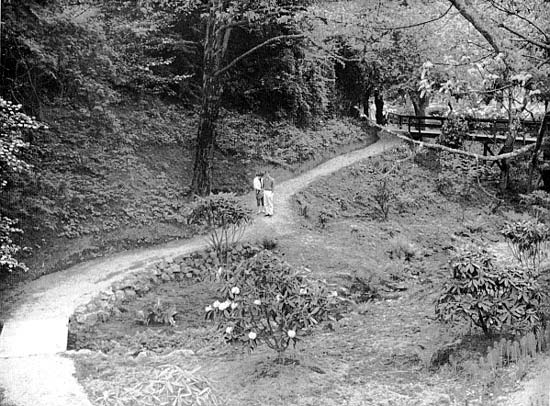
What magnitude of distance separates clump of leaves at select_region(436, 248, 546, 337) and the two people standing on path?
7587 millimetres

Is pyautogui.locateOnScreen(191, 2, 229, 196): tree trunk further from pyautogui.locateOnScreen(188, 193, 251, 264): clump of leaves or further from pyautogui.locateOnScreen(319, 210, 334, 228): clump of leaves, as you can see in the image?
pyautogui.locateOnScreen(319, 210, 334, 228): clump of leaves

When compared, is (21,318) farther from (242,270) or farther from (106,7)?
(106,7)

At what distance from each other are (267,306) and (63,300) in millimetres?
4172

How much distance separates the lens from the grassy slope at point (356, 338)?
5605 mm

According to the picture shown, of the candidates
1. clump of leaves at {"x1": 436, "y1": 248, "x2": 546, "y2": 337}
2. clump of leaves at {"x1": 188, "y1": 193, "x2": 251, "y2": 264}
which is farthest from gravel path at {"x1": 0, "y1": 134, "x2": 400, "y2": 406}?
clump of leaves at {"x1": 436, "y1": 248, "x2": 546, "y2": 337}

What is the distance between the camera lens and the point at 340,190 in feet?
58.5

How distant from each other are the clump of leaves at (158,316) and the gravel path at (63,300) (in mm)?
895

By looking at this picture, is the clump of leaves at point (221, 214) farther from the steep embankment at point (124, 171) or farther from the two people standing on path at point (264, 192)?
the two people standing on path at point (264, 192)

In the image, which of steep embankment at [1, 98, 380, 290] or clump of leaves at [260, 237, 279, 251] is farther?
clump of leaves at [260, 237, 279, 251]

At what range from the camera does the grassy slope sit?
5605 millimetres

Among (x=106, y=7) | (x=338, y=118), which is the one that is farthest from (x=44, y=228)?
(x=338, y=118)

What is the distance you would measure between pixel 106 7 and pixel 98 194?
5.40 metres

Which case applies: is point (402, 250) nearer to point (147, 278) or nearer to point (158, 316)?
point (147, 278)

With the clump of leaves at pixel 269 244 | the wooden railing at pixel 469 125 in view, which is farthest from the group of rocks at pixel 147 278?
the wooden railing at pixel 469 125
